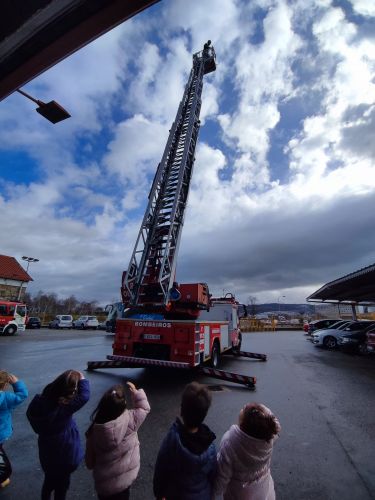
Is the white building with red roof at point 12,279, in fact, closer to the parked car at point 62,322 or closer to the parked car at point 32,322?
the parked car at point 62,322

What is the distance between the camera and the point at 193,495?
1.79 metres

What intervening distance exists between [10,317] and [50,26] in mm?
23230

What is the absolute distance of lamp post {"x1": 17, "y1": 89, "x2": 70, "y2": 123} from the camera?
2904mm

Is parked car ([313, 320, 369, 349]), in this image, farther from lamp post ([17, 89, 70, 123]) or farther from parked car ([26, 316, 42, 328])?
parked car ([26, 316, 42, 328])

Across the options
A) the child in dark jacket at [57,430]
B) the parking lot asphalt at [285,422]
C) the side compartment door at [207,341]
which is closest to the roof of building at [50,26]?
the child in dark jacket at [57,430]

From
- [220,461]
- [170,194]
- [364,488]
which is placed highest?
[170,194]

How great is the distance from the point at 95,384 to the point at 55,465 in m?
4.98

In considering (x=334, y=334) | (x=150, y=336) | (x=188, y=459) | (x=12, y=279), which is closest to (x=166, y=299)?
(x=150, y=336)

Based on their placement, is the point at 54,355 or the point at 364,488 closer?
the point at 364,488

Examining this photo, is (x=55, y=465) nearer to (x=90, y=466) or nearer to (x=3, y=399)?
(x=90, y=466)

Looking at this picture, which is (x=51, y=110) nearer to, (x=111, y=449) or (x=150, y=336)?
(x=111, y=449)

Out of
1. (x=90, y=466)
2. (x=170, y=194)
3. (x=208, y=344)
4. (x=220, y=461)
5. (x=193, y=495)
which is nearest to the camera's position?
(x=193, y=495)

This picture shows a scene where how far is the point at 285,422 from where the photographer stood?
468cm

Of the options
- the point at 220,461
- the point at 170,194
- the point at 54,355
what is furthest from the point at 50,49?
the point at 54,355
